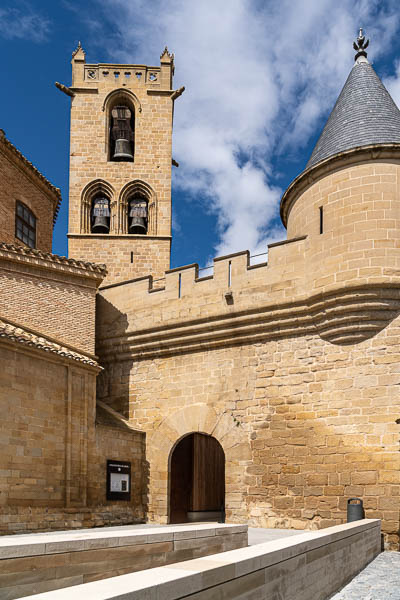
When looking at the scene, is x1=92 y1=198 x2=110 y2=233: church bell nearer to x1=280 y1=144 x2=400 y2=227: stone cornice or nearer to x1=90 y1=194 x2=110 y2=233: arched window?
x1=90 y1=194 x2=110 y2=233: arched window

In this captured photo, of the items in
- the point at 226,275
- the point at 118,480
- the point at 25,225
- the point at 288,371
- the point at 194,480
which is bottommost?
the point at 194,480

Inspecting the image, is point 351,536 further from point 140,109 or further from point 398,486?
point 140,109

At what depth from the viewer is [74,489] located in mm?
12102

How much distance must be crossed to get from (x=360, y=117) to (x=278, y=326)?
4.68 meters

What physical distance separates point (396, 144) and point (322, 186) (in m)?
1.61

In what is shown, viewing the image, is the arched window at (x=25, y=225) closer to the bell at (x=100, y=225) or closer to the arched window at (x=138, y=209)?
the bell at (x=100, y=225)

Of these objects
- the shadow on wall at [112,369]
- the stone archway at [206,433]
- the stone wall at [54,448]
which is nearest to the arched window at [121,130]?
the shadow on wall at [112,369]

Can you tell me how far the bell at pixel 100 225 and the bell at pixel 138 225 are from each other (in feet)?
2.70

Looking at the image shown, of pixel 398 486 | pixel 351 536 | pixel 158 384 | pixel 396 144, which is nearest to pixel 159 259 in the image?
pixel 158 384

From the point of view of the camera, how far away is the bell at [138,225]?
20828 millimetres

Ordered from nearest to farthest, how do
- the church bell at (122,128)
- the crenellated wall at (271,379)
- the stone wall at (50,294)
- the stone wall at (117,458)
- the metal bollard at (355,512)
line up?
the metal bollard at (355,512), the crenellated wall at (271,379), the stone wall at (117,458), the stone wall at (50,294), the church bell at (122,128)

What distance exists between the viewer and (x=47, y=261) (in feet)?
45.4

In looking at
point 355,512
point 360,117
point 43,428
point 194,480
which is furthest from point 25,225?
point 355,512

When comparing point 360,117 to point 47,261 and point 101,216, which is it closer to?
point 47,261
